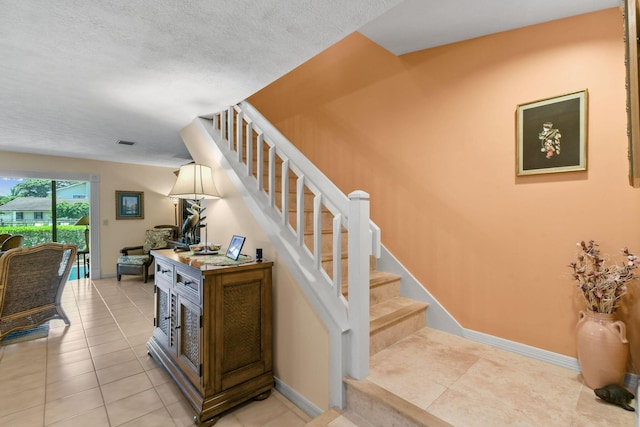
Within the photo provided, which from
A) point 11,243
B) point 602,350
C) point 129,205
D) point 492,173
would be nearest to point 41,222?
point 11,243

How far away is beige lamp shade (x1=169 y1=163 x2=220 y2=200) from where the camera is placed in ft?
8.16

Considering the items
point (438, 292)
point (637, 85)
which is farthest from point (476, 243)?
point (637, 85)

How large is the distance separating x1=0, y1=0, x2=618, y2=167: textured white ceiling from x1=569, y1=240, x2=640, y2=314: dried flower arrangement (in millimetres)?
1477

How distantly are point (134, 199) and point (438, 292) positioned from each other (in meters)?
6.21

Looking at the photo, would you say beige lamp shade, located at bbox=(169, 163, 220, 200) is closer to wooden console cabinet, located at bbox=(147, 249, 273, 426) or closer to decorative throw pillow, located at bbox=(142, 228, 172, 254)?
wooden console cabinet, located at bbox=(147, 249, 273, 426)

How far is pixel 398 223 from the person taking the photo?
2764 millimetres

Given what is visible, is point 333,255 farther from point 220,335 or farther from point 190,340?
point 190,340

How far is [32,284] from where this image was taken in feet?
Answer: 10.3

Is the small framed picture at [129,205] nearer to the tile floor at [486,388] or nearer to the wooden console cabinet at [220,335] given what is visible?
the wooden console cabinet at [220,335]

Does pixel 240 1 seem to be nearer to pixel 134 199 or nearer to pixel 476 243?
pixel 476 243

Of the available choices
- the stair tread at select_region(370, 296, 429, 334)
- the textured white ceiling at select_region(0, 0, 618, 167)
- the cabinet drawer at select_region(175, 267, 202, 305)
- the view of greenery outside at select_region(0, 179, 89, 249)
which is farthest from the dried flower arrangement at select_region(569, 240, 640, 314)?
the view of greenery outside at select_region(0, 179, 89, 249)

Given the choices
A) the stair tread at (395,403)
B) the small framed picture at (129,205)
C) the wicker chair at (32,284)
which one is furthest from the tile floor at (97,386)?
the small framed picture at (129,205)

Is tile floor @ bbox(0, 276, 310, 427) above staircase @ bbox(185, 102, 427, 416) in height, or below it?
below

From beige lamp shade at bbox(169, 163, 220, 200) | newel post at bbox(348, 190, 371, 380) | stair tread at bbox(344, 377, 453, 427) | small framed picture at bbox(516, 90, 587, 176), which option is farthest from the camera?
beige lamp shade at bbox(169, 163, 220, 200)
